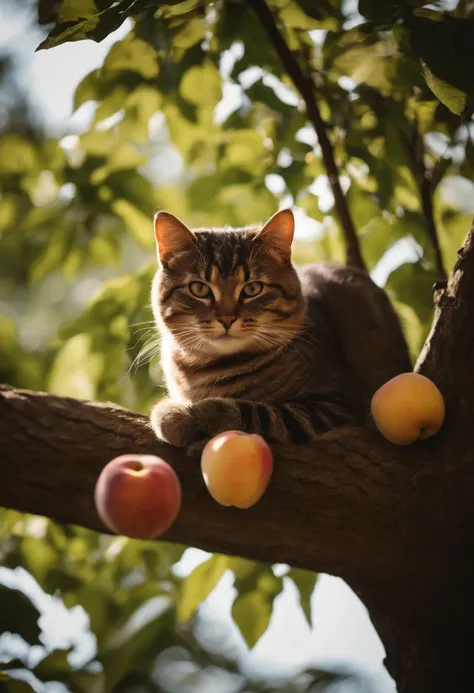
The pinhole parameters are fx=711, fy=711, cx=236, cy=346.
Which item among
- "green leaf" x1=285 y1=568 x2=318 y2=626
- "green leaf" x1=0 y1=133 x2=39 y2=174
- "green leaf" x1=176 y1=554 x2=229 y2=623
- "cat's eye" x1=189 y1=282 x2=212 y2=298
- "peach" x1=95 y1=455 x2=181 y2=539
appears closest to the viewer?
"peach" x1=95 y1=455 x2=181 y2=539

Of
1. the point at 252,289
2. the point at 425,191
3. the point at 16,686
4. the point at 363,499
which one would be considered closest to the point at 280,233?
the point at 252,289

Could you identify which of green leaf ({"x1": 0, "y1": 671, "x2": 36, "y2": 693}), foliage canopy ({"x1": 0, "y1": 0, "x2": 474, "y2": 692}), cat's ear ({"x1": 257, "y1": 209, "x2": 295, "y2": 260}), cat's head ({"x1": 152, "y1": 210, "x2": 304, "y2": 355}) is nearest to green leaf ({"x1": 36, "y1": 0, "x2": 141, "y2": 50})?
foliage canopy ({"x1": 0, "y1": 0, "x2": 474, "y2": 692})

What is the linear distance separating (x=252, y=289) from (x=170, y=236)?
15.0 inches

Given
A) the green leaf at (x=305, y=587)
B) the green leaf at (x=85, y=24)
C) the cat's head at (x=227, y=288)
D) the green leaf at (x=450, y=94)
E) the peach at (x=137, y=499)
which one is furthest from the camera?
the cat's head at (x=227, y=288)

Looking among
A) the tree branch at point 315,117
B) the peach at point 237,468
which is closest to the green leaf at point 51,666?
the peach at point 237,468

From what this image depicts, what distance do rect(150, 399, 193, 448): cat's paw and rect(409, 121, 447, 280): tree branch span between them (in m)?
1.24

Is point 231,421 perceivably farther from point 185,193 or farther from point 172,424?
point 185,193

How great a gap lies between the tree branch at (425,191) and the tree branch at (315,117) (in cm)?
29

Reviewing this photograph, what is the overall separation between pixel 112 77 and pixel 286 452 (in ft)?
5.22

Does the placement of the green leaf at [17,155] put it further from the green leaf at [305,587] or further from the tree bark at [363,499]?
the green leaf at [305,587]

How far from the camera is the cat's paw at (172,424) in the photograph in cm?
190

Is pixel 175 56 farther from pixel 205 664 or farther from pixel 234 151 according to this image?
pixel 205 664

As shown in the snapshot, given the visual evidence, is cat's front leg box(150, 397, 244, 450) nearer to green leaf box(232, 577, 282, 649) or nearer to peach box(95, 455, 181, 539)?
peach box(95, 455, 181, 539)

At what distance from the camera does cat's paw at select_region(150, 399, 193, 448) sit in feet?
6.22
